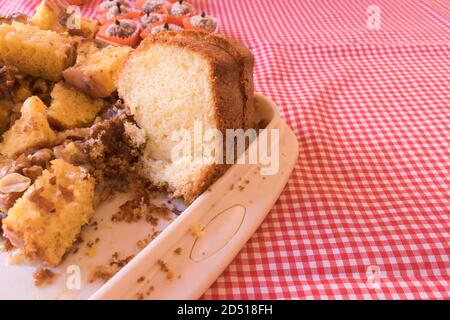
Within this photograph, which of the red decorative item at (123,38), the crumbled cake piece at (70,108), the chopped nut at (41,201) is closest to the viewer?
the chopped nut at (41,201)

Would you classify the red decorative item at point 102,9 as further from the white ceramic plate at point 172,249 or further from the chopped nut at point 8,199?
the chopped nut at point 8,199

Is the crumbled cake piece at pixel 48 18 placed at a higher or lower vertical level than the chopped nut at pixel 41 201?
higher

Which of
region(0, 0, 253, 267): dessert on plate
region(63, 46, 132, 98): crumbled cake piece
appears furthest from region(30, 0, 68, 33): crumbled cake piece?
region(63, 46, 132, 98): crumbled cake piece

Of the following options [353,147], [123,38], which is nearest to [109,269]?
[353,147]

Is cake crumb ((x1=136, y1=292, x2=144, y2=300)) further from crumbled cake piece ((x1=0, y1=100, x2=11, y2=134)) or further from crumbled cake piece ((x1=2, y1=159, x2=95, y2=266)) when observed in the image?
crumbled cake piece ((x1=0, y1=100, x2=11, y2=134))

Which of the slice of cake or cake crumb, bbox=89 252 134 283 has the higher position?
the slice of cake

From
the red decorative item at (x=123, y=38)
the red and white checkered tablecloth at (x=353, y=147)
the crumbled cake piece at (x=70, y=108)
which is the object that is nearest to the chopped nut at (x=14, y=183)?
the crumbled cake piece at (x=70, y=108)
